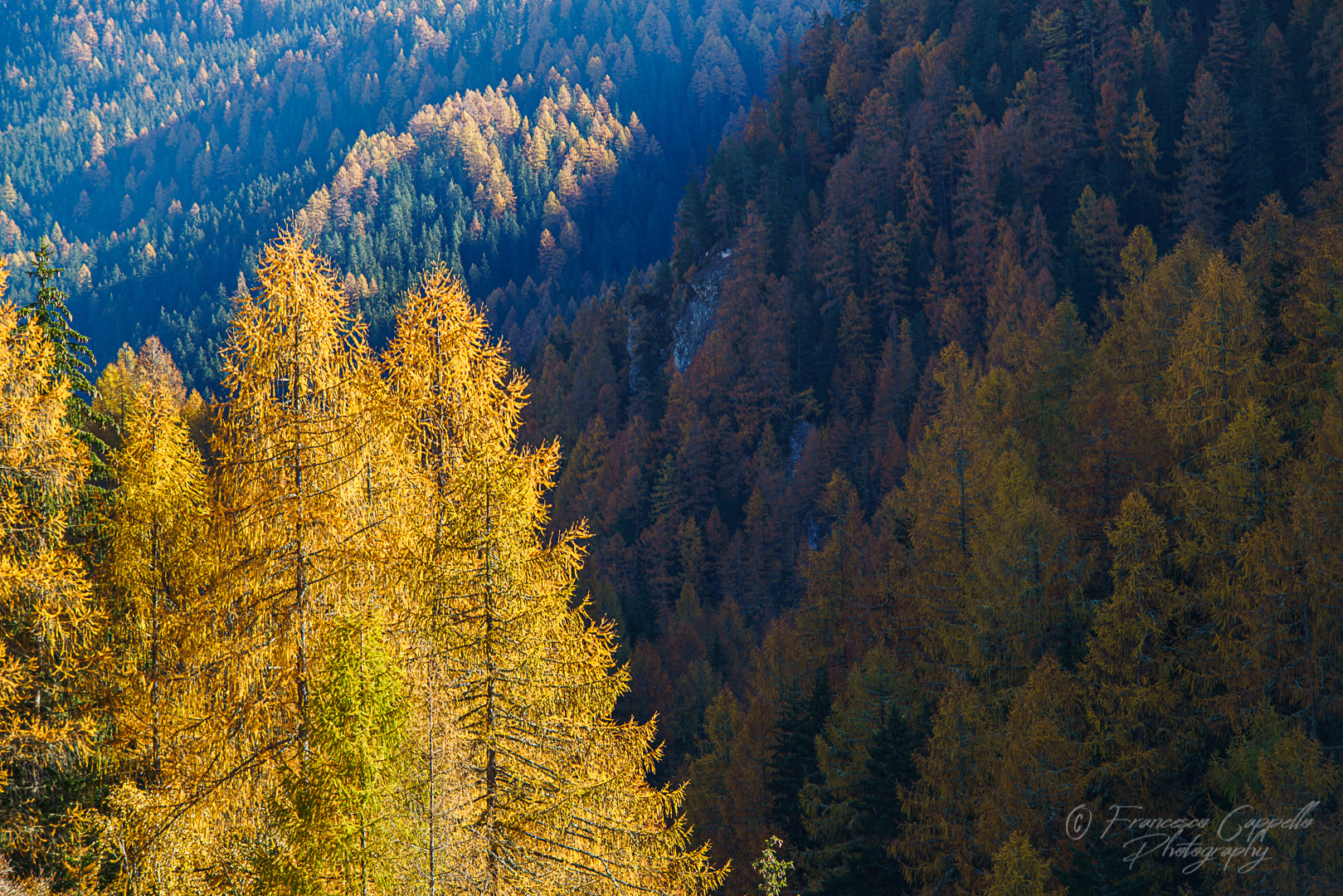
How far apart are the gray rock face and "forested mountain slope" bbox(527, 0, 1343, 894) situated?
61cm

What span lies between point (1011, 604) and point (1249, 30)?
2714 inches

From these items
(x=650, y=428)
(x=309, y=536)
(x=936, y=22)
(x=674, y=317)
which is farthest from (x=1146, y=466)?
(x=936, y=22)

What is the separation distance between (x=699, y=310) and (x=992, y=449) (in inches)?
2358

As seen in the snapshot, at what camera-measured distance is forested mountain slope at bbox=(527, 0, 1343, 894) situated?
85.7ft

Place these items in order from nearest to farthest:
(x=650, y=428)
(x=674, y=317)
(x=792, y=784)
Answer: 1. (x=792, y=784)
2. (x=650, y=428)
3. (x=674, y=317)

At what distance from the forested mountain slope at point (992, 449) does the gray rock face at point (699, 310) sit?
61 centimetres

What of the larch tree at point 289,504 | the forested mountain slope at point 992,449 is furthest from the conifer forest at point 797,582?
the forested mountain slope at point 992,449

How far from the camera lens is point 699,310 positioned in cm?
9494

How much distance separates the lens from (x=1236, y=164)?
212 ft

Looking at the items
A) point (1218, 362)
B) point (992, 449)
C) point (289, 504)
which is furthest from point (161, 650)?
point (1218, 362)

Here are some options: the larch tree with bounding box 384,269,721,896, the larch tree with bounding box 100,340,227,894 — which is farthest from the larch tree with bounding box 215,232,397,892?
the larch tree with bounding box 384,269,721,896

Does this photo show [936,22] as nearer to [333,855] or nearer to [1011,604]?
[1011,604]

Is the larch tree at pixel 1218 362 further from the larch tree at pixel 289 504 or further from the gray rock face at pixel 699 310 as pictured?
the gray rock face at pixel 699 310

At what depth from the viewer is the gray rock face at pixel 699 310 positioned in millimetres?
93688
